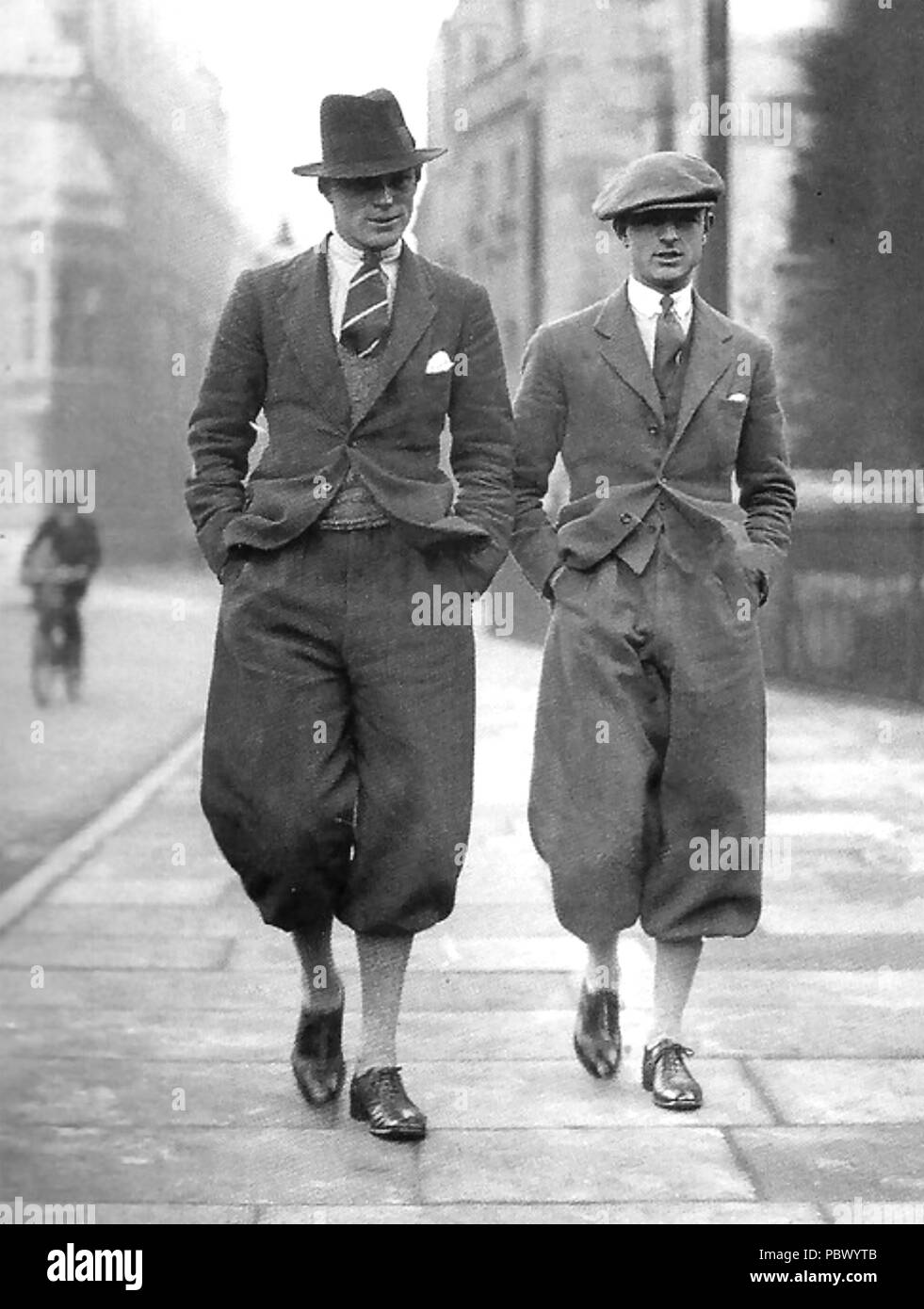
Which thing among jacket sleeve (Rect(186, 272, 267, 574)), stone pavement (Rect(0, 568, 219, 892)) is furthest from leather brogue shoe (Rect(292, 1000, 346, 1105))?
jacket sleeve (Rect(186, 272, 267, 574))

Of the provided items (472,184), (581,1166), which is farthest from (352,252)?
(581,1166)

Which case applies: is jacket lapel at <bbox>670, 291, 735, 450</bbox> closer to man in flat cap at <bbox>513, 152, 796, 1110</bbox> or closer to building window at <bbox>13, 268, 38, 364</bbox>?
man in flat cap at <bbox>513, 152, 796, 1110</bbox>

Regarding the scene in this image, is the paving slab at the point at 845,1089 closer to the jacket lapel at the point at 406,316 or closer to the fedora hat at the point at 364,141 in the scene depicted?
the jacket lapel at the point at 406,316

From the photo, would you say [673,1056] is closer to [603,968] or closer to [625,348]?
[603,968]

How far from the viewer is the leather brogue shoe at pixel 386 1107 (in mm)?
4398

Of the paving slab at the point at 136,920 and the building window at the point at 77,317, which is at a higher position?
the building window at the point at 77,317

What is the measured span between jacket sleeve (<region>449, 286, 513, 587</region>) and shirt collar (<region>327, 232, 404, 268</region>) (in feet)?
0.58

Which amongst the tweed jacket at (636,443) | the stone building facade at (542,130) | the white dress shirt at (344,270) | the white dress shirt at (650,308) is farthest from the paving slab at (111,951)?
the white dress shirt at (650,308)

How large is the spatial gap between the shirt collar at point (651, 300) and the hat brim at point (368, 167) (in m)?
0.63

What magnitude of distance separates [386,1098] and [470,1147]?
219 mm

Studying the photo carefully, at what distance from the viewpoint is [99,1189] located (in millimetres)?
4109

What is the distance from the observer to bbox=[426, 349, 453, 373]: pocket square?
14.5ft
